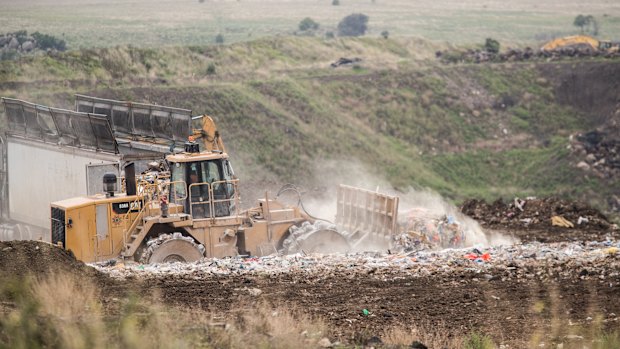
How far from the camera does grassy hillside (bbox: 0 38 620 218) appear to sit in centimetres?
4338

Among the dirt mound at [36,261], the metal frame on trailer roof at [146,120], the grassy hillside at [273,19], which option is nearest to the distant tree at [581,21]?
the grassy hillside at [273,19]

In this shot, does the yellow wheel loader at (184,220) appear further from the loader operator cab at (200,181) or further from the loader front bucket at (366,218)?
the loader front bucket at (366,218)

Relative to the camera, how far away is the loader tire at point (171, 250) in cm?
1897

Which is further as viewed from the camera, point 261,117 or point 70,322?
point 261,117

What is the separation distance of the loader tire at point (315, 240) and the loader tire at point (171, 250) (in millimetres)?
2139

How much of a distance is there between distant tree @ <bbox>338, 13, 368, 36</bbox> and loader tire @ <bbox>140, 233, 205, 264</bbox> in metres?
83.4

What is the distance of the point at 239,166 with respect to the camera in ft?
131

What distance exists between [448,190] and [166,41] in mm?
40190

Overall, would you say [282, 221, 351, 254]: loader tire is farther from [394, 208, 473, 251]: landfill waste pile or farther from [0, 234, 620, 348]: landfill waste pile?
[394, 208, 473, 251]: landfill waste pile

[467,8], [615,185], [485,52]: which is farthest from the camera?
[467,8]

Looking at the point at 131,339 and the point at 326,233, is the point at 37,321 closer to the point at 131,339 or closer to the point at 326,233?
the point at 131,339

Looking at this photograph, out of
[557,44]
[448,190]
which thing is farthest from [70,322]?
[557,44]

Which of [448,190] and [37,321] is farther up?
[37,321]

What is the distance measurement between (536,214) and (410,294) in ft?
42.1
